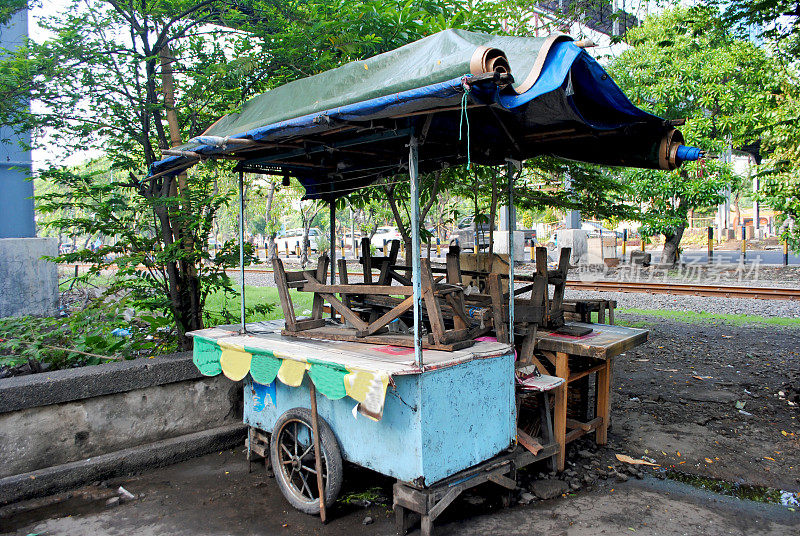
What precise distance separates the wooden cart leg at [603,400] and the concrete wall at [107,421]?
11.6 feet

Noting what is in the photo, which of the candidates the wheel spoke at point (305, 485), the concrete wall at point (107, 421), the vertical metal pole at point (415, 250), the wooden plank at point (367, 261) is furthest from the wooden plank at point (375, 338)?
the concrete wall at point (107, 421)

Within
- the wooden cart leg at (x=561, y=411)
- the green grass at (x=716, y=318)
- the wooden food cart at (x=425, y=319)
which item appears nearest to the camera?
the wooden food cart at (x=425, y=319)

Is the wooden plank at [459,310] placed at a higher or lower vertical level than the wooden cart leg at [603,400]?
higher

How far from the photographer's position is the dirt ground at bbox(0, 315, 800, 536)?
3887mm

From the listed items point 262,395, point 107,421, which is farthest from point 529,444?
point 107,421

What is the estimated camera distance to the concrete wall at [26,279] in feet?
27.5

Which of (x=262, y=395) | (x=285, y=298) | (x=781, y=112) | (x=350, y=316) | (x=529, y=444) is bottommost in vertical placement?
(x=529, y=444)

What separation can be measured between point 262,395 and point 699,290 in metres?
12.8

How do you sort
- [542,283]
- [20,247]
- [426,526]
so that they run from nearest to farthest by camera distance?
[426,526], [542,283], [20,247]

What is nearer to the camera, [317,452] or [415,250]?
[415,250]

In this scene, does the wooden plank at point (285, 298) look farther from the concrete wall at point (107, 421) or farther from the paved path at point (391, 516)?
the paved path at point (391, 516)

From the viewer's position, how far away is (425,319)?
17.8 feet

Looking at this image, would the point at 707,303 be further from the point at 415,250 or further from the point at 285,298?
the point at 415,250

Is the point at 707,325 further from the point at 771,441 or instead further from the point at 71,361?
the point at 71,361
